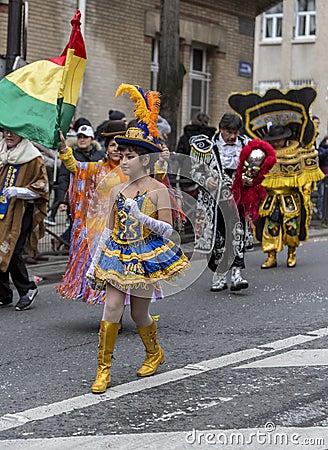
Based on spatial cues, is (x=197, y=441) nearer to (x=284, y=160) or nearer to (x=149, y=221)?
(x=149, y=221)

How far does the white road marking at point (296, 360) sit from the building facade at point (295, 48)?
29.0 meters

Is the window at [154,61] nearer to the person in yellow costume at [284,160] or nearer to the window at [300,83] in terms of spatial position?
the person in yellow costume at [284,160]

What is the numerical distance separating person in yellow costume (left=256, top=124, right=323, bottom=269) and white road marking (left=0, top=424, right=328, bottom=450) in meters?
6.58

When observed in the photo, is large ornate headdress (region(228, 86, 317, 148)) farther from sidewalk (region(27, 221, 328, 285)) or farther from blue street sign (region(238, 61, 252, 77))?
blue street sign (region(238, 61, 252, 77))

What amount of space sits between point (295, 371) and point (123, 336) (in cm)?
166

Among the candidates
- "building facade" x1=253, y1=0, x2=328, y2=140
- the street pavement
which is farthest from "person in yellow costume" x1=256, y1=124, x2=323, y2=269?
"building facade" x1=253, y1=0, x2=328, y2=140

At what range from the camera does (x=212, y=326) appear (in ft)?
25.4

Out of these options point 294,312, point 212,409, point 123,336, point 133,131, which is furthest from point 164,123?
point 212,409

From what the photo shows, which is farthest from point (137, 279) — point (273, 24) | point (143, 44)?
point (273, 24)

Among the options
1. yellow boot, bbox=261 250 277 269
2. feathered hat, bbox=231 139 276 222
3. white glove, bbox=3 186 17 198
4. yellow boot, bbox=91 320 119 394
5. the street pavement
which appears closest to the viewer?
the street pavement

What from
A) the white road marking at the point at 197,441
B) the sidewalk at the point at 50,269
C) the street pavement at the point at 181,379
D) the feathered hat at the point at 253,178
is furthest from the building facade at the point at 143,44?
the white road marking at the point at 197,441

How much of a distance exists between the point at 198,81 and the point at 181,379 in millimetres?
15051

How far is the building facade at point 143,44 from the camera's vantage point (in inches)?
651

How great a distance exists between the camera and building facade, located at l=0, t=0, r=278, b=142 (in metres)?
16.5
